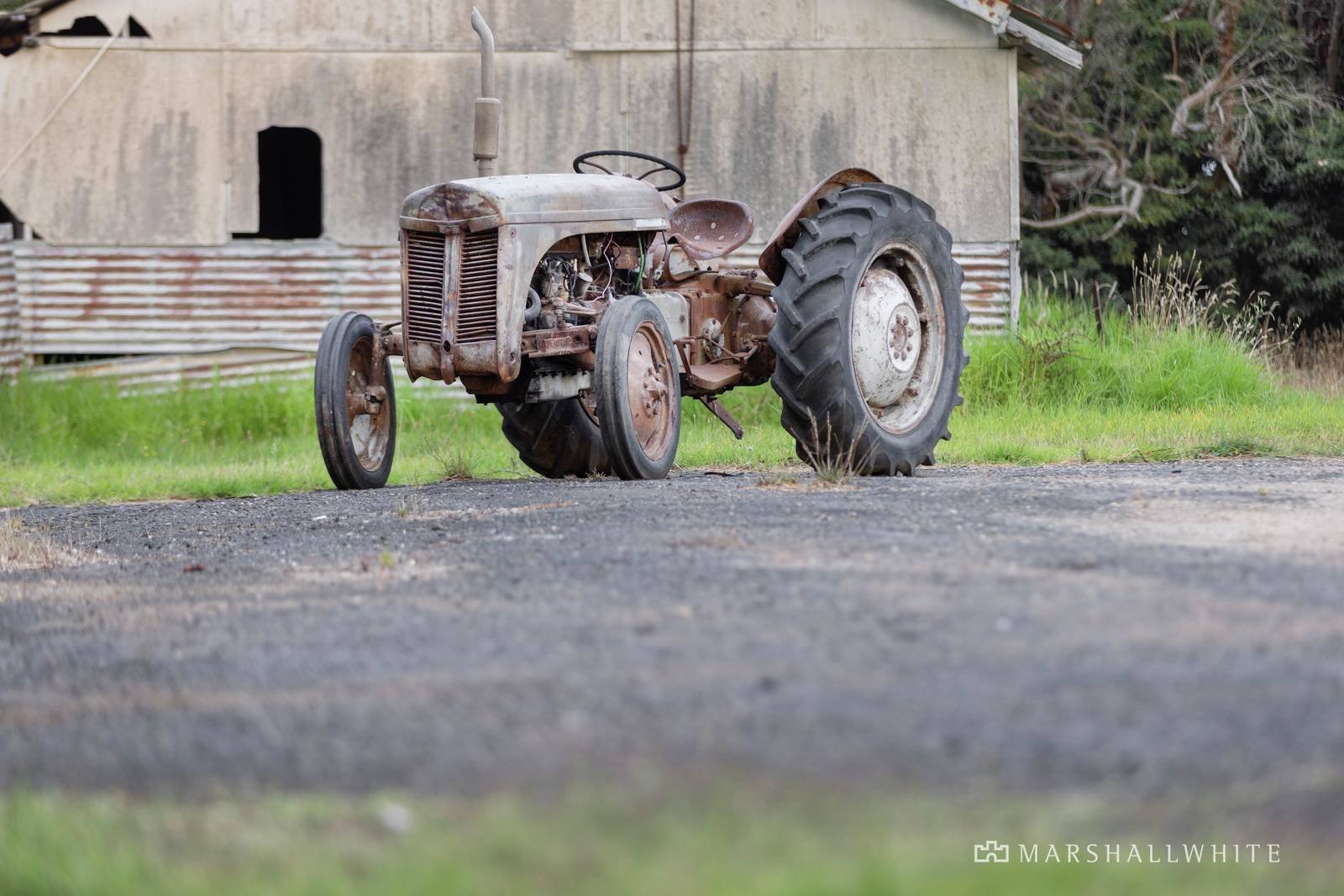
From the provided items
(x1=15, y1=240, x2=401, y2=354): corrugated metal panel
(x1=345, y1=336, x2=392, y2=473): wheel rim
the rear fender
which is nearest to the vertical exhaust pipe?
(x1=345, y1=336, x2=392, y2=473): wheel rim

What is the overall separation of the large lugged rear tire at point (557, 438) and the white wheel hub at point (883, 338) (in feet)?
4.94

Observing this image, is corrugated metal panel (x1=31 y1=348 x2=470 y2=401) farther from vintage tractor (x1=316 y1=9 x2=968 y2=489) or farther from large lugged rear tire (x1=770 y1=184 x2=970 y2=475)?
large lugged rear tire (x1=770 y1=184 x2=970 y2=475)

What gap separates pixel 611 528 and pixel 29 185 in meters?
10.2

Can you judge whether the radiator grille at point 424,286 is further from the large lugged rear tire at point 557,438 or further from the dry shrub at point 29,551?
the dry shrub at point 29,551

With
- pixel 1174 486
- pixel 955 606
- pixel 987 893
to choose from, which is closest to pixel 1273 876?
pixel 987 893

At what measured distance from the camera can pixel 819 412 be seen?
7.12m

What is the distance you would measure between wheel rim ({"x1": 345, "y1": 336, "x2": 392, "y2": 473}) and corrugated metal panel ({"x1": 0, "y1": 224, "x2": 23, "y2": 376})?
23.4 ft

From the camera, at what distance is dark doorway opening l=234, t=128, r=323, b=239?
1881 centimetres

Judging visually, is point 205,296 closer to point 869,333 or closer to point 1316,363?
point 869,333

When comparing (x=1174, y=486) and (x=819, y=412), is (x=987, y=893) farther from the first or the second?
(x=819, y=412)

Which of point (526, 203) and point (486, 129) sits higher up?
point (486, 129)

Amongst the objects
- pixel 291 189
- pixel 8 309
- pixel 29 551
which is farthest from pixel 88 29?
pixel 29 551

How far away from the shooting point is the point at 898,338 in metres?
7.70

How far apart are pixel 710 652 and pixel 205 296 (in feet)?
37.6
